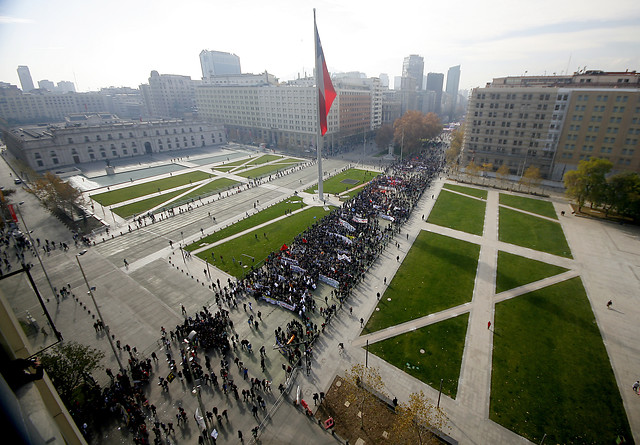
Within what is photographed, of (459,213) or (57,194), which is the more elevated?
(57,194)

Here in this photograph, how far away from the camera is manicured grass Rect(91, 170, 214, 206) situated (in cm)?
6981

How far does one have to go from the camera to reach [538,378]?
1028 inches

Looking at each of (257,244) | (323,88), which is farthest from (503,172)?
(257,244)

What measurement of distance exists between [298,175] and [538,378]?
70.0 m

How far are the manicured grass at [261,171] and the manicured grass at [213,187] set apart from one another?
20.9 feet

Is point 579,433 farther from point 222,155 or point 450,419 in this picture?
point 222,155

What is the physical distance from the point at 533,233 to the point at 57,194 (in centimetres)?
8276

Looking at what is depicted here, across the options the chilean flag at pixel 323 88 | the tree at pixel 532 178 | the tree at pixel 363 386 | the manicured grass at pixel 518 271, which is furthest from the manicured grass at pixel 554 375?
the chilean flag at pixel 323 88

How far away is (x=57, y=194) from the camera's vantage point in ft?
188

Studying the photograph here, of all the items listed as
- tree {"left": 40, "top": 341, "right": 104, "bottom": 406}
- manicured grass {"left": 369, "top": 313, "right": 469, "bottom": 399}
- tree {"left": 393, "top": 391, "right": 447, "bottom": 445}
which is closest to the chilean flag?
manicured grass {"left": 369, "top": 313, "right": 469, "bottom": 399}

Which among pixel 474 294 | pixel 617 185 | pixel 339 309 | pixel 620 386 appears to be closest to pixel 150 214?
pixel 339 309

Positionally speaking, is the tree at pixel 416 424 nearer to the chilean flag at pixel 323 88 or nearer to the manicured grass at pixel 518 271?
the manicured grass at pixel 518 271

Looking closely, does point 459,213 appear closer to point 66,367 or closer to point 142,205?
point 66,367

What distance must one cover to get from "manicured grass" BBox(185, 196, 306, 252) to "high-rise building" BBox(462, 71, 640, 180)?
52070 millimetres
